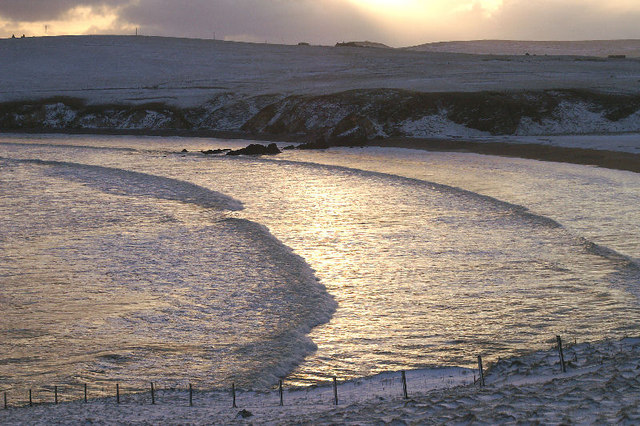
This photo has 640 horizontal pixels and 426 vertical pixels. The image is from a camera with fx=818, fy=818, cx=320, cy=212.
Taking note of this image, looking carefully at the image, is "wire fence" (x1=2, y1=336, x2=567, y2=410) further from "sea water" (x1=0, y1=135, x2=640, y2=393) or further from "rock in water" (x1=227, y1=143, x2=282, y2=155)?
"rock in water" (x1=227, y1=143, x2=282, y2=155)

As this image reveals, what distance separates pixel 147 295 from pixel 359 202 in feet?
29.1

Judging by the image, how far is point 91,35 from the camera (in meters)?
91.4

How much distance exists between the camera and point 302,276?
39.3ft

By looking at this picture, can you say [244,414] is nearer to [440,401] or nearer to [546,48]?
[440,401]

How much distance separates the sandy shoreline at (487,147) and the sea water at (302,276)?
12.3ft

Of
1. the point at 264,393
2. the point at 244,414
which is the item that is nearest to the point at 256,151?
the point at 264,393

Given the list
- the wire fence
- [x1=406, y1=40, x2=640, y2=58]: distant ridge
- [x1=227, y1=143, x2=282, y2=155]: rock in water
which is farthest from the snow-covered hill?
[x1=406, y1=40, x2=640, y2=58]: distant ridge

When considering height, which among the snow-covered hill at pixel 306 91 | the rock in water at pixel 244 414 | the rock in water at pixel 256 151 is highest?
the snow-covered hill at pixel 306 91

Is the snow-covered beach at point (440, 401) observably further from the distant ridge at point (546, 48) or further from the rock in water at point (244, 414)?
the distant ridge at point (546, 48)

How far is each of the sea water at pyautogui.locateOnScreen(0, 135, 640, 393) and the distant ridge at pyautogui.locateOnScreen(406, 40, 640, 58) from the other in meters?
103

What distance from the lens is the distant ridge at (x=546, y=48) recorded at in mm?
123500

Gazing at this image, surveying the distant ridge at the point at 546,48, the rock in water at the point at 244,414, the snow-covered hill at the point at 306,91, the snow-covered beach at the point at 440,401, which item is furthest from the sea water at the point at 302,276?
the distant ridge at the point at 546,48

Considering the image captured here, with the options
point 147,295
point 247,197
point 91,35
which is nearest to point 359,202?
point 247,197

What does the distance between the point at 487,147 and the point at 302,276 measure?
23.2 m
